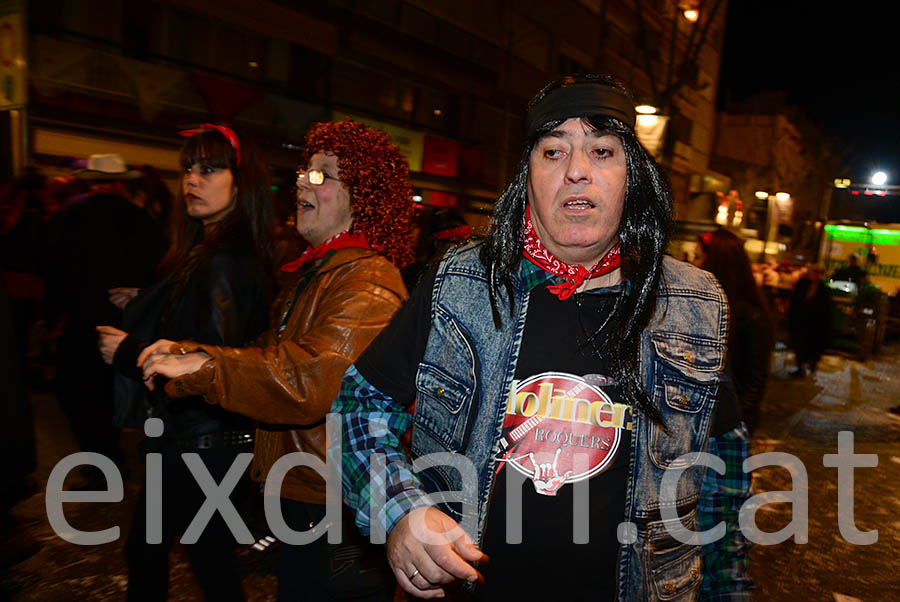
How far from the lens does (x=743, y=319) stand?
5074 millimetres

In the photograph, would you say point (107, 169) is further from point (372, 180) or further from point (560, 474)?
point (560, 474)

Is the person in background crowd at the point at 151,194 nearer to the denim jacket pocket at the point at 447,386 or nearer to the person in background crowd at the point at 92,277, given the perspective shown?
the person in background crowd at the point at 92,277

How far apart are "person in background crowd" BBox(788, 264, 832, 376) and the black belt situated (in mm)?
10993

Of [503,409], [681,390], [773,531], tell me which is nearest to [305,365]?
[503,409]

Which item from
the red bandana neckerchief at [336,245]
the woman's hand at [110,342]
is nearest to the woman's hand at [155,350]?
the woman's hand at [110,342]

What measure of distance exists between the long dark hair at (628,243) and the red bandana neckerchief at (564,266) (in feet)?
0.09

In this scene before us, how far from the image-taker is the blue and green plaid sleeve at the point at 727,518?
166cm

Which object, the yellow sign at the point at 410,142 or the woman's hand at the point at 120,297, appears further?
the yellow sign at the point at 410,142

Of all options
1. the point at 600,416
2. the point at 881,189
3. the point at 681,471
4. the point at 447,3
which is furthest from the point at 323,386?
the point at 881,189

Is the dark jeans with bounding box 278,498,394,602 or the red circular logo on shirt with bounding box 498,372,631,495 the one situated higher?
the red circular logo on shirt with bounding box 498,372,631,495

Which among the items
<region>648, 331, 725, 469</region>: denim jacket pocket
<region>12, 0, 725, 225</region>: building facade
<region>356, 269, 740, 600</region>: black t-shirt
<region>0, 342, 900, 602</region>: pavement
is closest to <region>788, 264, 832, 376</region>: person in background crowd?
<region>0, 342, 900, 602</region>: pavement

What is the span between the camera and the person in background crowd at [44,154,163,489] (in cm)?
446

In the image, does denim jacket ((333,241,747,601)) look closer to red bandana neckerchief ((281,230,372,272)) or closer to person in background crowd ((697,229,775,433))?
red bandana neckerchief ((281,230,372,272))

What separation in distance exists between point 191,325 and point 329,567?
45.2 inches
